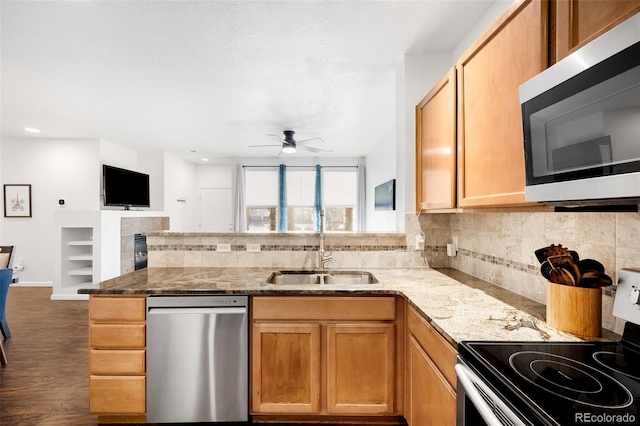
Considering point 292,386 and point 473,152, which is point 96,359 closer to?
point 292,386

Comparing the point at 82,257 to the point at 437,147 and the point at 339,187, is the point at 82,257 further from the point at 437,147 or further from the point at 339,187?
the point at 437,147

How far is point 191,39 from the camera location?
7.47 feet

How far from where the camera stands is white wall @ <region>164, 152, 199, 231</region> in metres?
6.42

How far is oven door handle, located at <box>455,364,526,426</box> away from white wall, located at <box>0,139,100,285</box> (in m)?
6.19

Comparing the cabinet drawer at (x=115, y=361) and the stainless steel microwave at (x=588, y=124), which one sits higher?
the stainless steel microwave at (x=588, y=124)

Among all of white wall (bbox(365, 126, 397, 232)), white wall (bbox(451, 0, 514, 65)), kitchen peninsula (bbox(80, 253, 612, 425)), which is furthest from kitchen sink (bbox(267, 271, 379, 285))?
white wall (bbox(451, 0, 514, 65))

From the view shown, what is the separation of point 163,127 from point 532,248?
480 centimetres

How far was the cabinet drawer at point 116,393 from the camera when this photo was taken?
1.81 m

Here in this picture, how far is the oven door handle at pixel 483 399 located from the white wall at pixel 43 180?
6188mm

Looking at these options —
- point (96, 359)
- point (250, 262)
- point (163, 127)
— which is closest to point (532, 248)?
point (250, 262)

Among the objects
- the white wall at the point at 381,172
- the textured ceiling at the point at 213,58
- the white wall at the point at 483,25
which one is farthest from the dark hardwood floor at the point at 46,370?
the white wall at the point at 483,25

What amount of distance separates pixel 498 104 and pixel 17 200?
7210mm

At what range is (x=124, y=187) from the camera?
18.2 ft

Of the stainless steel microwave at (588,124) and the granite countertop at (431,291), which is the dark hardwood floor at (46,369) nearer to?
the granite countertop at (431,291)
